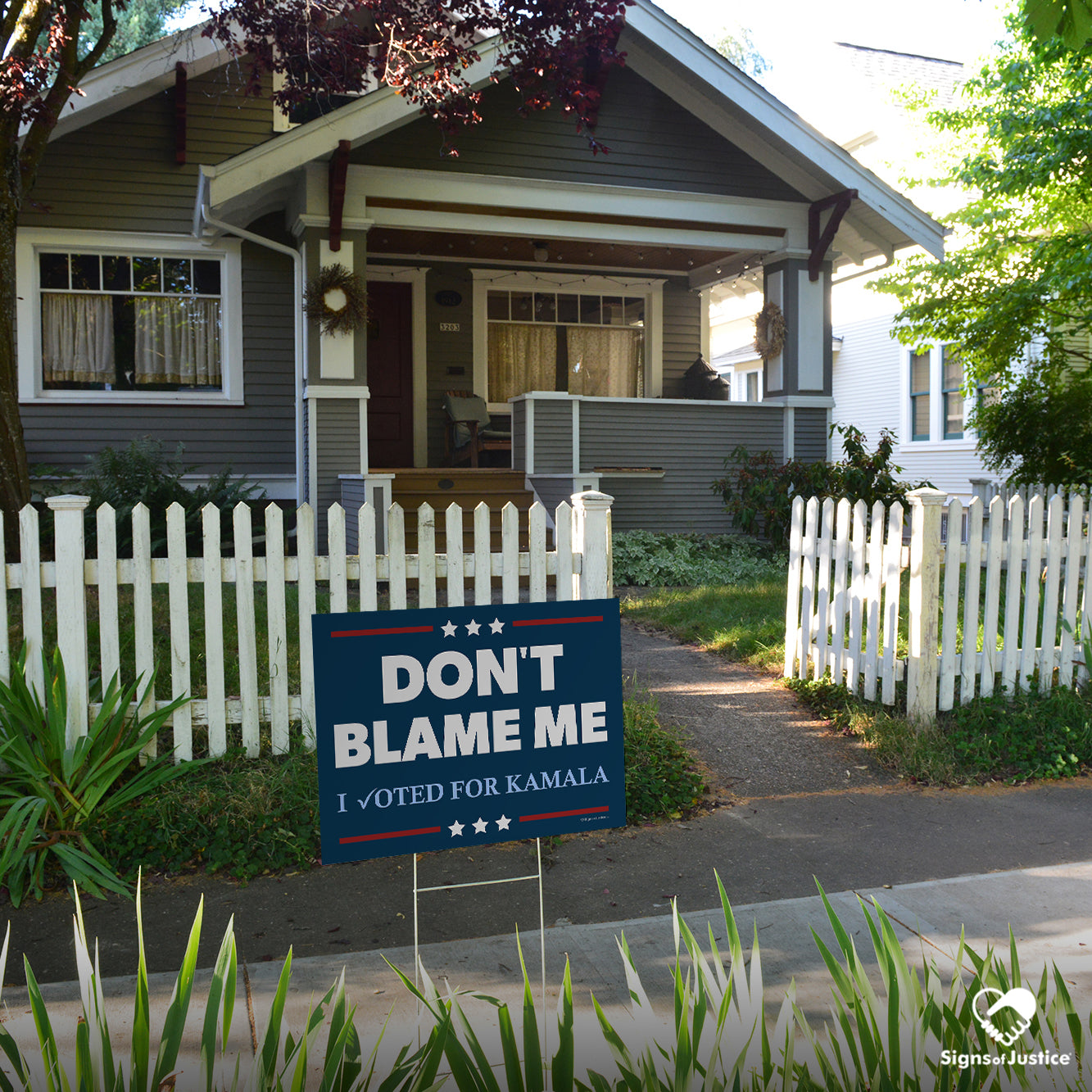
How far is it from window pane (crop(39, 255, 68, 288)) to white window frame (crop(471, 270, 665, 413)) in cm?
524

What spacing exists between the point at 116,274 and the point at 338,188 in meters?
3.07

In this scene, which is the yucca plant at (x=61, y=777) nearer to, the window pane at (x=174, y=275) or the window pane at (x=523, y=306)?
the window pane at (x=174, y=275)

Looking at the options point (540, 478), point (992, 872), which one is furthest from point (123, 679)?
point (540, 478)

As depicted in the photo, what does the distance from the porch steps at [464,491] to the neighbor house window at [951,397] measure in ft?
35.6

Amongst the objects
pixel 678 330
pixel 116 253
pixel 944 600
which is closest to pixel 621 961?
pixel 944 600

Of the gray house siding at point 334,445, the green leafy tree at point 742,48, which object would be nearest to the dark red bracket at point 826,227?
the gray house siding at point 334,445

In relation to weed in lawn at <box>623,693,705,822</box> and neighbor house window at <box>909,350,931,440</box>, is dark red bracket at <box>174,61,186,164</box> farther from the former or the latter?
neighbor house window at <box>909,350,931,440</box>

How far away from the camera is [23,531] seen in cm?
435

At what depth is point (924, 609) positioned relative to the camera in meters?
5.57

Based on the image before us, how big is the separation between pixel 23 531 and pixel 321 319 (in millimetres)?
6731

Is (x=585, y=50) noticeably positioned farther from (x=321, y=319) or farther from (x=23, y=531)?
(x=23, y=531)

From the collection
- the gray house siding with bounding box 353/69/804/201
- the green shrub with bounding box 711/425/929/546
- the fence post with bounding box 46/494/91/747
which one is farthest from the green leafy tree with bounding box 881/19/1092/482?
the fence post with bounding box 46/494/91/747

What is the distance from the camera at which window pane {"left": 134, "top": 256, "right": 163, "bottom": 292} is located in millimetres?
11664

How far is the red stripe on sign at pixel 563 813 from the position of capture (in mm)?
2934
